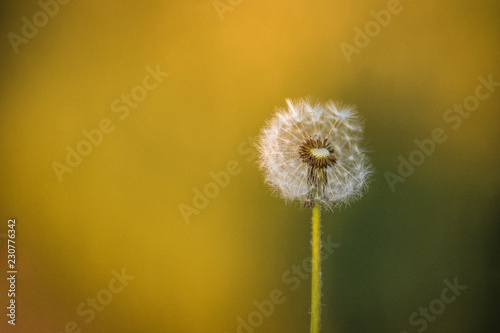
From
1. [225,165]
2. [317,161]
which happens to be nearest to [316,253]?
[317,161]

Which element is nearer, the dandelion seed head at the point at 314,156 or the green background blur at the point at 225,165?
the dandelion seed head at the point at 314,156

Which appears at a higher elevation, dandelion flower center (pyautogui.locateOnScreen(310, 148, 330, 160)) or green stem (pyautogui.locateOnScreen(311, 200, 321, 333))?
dandelion flower center (pyautogui.locateOnScreen(310, 148, 330, 160))

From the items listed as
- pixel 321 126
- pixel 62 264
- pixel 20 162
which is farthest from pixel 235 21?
pixel 62 264

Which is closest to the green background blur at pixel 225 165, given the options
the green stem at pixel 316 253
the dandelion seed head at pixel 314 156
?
the dandelion seed head at pixel 314 156

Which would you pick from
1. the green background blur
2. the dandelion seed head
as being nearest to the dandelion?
the dandelion seed head

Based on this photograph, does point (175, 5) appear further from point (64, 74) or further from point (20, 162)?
point (20, 162)

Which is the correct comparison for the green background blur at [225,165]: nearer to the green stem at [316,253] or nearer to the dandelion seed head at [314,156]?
the dandelion seed head at [314,156]

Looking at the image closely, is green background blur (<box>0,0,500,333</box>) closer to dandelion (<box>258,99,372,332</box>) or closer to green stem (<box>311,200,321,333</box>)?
dandelion (<box>258,99,372,332</box>)
